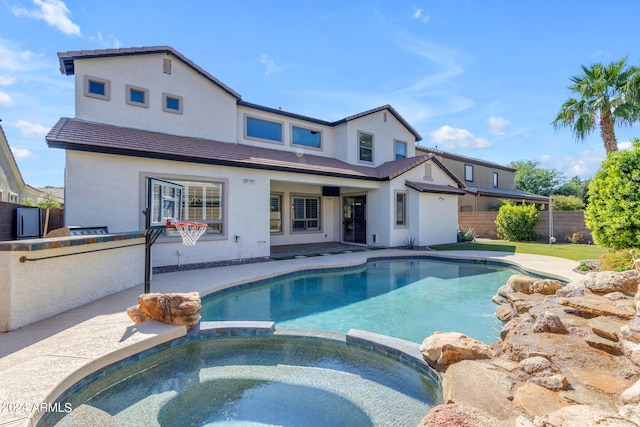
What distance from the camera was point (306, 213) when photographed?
17.7 metres

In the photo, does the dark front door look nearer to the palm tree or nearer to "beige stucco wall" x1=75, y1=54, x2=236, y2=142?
"beige stucco wall" x1=75, y1=54, x2=236, y2=142

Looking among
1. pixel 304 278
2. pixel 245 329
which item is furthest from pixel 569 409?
pixel 304 278

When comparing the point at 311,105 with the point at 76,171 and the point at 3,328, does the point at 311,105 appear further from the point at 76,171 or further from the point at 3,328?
the point at 3,328

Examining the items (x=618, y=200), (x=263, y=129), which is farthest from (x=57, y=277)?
(x=618, y=200)

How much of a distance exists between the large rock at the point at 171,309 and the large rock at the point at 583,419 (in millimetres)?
4907

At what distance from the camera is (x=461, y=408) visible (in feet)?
8.15

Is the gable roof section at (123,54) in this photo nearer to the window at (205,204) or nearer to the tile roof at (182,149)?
the tile roof at (182,149)

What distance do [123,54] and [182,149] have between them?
4201mm

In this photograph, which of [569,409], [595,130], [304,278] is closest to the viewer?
[569,409]

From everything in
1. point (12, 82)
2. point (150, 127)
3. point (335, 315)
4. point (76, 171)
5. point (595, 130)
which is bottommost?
point (335, 315)

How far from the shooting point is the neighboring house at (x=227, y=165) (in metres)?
9.38

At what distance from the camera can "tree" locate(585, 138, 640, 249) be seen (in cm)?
717

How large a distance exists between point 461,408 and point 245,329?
3825mm

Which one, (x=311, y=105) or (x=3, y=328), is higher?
(x=311, y=105)
